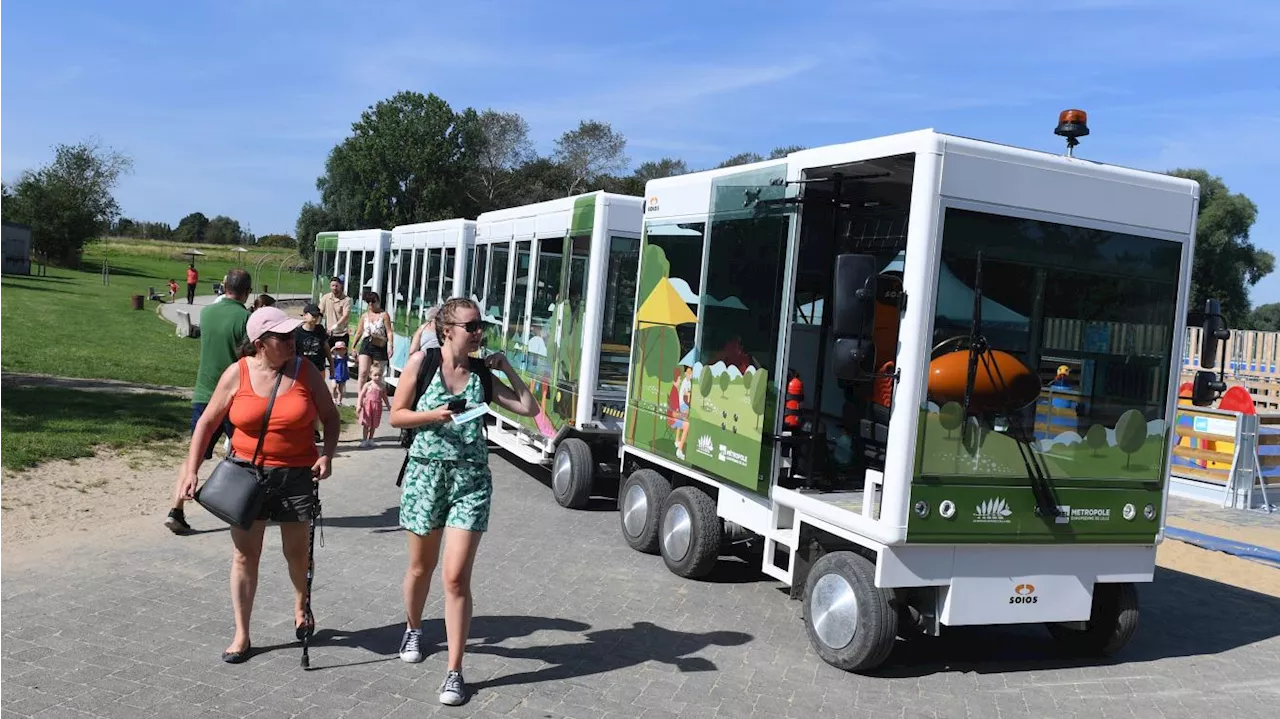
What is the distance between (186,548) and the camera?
7.22 metres

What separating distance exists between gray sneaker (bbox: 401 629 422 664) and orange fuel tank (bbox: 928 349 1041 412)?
9.13ft

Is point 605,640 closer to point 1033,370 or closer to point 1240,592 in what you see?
point 1033,370

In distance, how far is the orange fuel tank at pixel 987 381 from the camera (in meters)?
5.49

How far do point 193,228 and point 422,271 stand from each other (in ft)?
372

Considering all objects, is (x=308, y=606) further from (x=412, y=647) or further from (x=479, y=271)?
(x=479, y=271)

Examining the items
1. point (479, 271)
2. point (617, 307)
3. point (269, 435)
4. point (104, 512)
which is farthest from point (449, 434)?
point (479, 271)

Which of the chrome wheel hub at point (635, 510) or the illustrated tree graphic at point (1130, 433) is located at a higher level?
the illustrated tree graphic at point (1130, 433)

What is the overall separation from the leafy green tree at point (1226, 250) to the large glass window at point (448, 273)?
1889 inches

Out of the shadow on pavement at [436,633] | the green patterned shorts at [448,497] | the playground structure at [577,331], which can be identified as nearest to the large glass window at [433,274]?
the playground structure at [577,331]

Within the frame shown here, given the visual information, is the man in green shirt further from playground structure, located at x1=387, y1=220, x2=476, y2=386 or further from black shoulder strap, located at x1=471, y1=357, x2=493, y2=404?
playground structure, located at x1=387, y1=220, x2=476, y2=386

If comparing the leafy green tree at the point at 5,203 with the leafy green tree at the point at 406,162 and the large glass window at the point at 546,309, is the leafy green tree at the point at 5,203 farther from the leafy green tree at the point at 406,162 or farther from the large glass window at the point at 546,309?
the large glass window at the point at 546,309

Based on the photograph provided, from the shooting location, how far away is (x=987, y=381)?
555cm

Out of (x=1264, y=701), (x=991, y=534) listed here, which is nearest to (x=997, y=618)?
(x=991, y=534)

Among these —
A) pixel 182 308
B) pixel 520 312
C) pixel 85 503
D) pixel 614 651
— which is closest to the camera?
pixel 614 651
